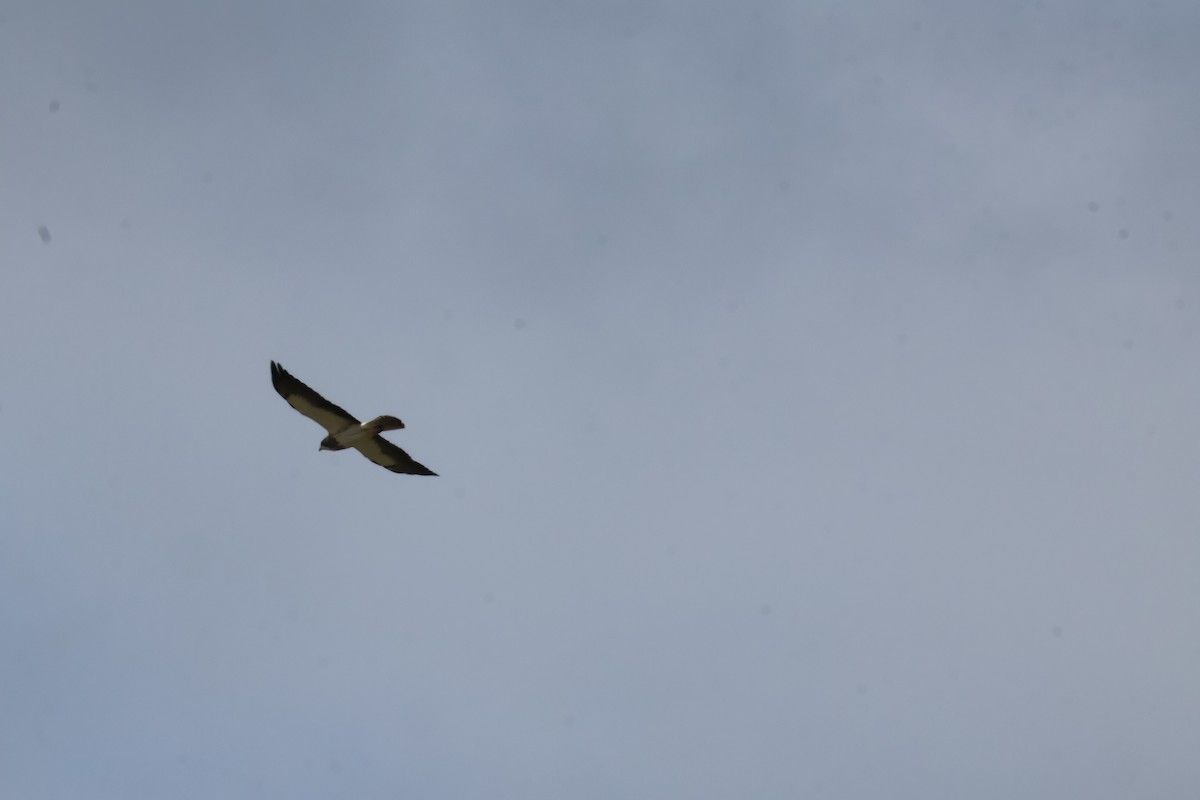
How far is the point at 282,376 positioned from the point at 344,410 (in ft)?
6.10

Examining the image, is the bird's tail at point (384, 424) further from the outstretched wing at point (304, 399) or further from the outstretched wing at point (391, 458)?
the outstretched wing at point (391, 458)

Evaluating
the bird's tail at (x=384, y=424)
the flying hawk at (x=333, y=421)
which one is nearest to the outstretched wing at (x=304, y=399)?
the flying hawk at (x=333, y=421)

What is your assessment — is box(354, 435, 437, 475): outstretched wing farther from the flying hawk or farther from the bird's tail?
the bird's tail

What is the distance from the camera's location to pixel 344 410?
4369 cm

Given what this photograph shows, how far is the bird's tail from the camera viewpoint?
42500 millimetres

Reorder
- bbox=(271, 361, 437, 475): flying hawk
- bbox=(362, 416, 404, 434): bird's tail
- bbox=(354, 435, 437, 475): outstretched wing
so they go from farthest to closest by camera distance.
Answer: bbox=(354, 435, 437, 475): outstretched wing < bbox=(271, 361, 437, 475): flying hawk < bbox=(362, 416, 404, 434): bird's tail

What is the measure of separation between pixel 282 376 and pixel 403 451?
418 cm

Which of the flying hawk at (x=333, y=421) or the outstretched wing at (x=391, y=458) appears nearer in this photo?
the flying hawk at (x=333, y=421)

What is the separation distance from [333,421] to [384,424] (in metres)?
2.06

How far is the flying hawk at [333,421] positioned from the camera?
142ft

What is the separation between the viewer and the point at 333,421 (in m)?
44.3

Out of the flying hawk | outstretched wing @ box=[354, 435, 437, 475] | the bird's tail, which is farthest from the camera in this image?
outstretched wing @ box=[354, 435, 437, 475]

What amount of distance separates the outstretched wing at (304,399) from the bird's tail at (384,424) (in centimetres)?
62

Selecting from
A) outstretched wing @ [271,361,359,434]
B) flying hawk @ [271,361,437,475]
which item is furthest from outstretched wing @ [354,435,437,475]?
outstretched wing @ [271,361,359,434]
